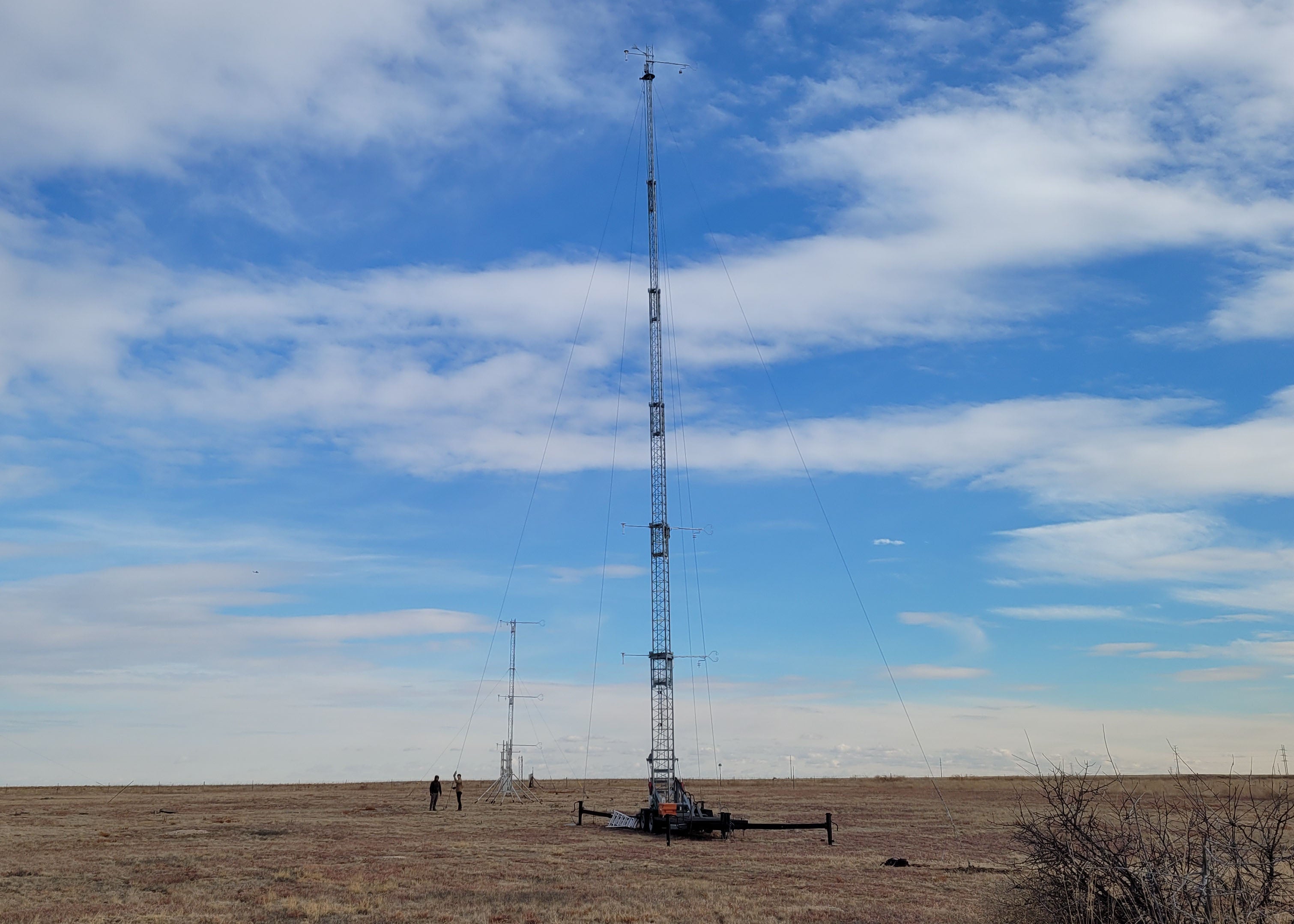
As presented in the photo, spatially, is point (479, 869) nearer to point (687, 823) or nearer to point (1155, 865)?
point (687, 823)

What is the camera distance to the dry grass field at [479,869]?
19953mm

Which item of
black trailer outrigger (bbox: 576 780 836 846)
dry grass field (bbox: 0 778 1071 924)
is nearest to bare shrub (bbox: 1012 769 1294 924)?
dry grass field (bbox: 0 778 1071 924)

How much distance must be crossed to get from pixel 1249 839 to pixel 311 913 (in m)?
16.0

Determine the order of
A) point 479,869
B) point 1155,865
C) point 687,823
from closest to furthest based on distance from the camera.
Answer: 1. point 1155,865
2. point 479,869
3. point 687,823

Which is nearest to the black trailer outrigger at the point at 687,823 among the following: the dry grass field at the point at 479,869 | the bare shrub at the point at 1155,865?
the dry grass field at the point at 479,869

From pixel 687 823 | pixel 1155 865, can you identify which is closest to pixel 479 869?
pixel 687 823

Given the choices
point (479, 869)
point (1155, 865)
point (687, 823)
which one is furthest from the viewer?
point (687, 823)

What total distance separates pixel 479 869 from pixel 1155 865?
766 inches

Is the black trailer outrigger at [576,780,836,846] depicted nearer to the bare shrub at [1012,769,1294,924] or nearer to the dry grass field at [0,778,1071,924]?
the dry grass field at [0,778,1071,924]

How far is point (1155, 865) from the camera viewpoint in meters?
11.9

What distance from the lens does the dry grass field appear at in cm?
1995

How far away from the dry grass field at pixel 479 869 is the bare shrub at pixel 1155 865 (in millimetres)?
4992

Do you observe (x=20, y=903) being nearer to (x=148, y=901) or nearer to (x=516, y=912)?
(x=148, y=901)

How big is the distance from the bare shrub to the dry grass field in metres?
4.99
